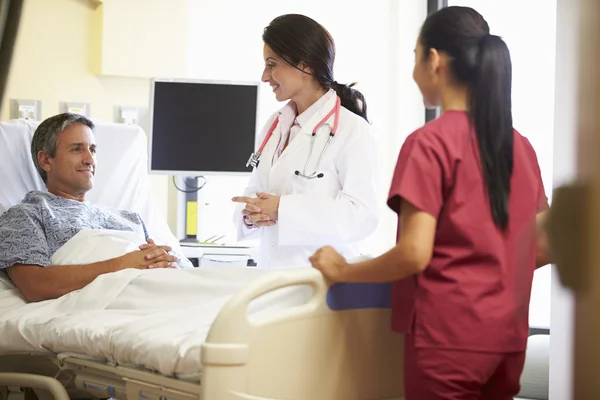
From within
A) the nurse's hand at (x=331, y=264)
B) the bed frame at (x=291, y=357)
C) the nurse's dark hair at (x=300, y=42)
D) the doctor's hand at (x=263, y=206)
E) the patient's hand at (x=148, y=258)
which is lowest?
the bed frame at (x=291, y=357)

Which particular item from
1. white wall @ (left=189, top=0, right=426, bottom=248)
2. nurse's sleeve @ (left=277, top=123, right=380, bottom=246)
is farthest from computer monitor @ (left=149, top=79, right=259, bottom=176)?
nurse's sleeve @ (left=277, top=123, right=380, bottom=246)

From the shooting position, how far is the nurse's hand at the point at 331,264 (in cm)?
159

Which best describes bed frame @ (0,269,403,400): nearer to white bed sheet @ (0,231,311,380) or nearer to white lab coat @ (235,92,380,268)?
white bed sheet @ (0,231,311,380)

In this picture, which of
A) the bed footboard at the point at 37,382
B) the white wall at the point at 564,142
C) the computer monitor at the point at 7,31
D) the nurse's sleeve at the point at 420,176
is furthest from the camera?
the computer monitor at the point at 7,31

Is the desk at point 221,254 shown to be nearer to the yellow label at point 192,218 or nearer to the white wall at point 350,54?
the yellow label at point 192,218

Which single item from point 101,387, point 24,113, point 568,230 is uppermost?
point 24,113

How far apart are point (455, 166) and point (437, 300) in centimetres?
25

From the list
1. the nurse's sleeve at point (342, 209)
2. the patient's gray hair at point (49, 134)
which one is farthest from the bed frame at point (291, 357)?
the patient's gray hair at point (49, 134)

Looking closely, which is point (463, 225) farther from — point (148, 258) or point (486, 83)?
point (148, 258)

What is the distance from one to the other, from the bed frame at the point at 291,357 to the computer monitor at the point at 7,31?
185cm

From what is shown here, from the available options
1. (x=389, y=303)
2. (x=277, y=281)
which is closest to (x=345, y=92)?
(x=389, y=303)

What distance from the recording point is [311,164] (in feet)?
7.79

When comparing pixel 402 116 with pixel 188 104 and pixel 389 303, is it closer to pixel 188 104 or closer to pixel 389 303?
pixel 188 104

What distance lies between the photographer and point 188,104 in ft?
11.9
